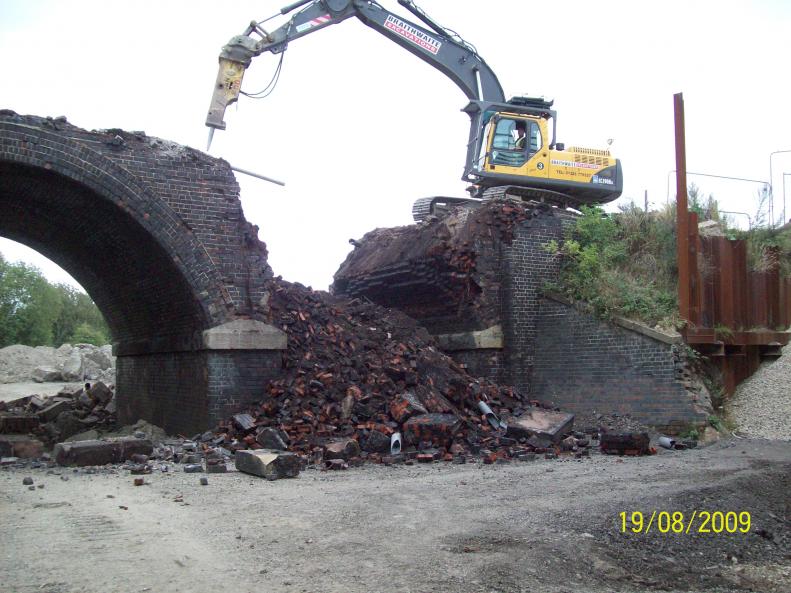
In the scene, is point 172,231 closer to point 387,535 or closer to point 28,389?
point 387,535

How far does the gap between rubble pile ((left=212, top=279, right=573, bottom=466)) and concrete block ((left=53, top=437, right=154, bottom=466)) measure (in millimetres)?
1452

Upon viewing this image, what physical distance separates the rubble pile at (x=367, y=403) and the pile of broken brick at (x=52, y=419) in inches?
108

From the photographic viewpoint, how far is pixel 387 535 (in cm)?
606

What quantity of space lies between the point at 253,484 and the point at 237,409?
4251 mm

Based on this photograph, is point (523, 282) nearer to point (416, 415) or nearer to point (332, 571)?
point (416, 415)

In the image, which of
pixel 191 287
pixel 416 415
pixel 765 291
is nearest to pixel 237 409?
pixel 191 287

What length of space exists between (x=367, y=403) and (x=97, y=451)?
156 inches

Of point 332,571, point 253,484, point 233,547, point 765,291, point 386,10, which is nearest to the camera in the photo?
point 332,571

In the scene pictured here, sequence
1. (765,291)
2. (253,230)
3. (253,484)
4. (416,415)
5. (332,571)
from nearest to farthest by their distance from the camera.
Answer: (332,571)
(253,484)
(416,415)
(253,230)
(765,291)

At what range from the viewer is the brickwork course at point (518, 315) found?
1398 cm

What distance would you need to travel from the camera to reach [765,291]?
14898 millimetres

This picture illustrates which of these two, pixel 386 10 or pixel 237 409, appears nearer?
pixel 237 409
